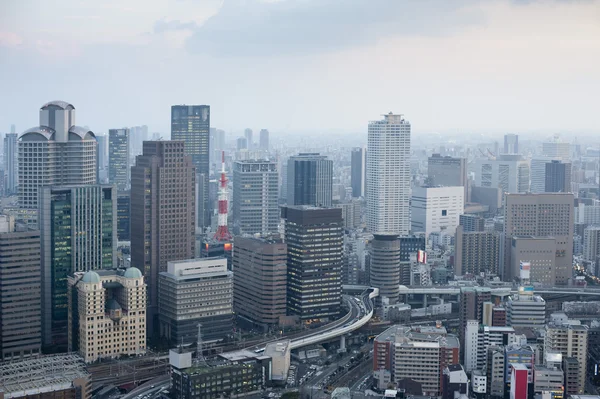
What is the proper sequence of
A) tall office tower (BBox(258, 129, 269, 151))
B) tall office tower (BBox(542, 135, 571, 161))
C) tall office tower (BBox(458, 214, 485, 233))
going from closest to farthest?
tall office tower (BBox(458, 214, 485, 233)), tall office tower (BBox(542, 135, 571, 161)), tall office tower (BBox(258, 129, 269, 151))

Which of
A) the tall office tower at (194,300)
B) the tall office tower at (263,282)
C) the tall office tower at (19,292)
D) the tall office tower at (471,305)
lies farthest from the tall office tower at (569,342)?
the tall office tower at (19,292)

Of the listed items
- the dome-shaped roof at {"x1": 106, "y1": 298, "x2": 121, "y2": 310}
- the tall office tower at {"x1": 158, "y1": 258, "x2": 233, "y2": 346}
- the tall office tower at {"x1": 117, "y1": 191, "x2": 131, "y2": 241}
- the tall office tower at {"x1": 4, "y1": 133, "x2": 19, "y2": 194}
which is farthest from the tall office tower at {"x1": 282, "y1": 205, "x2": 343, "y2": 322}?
the tall office tower at {"x1": 4, "y1": 133, "x2": 19, "y2": 194}

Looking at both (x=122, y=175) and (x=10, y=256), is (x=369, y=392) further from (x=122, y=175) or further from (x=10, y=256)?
(x=122, y=175)

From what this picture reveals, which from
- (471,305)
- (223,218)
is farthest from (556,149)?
(471,305)

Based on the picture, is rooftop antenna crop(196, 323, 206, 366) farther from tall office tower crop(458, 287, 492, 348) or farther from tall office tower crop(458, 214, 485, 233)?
tall office tower crop(458, 214, 485, 233)

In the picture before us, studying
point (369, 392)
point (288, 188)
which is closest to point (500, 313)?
point (369, 392)

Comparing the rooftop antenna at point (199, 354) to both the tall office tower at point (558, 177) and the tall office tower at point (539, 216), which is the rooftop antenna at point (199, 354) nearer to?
the tall office tower at point (539, 216)

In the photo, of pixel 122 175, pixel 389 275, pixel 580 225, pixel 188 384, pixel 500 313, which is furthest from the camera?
pixel 122 175
